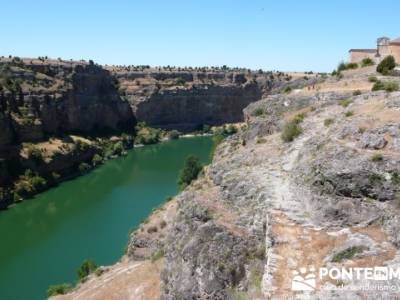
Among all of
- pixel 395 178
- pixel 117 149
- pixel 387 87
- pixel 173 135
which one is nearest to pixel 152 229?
pixel 387 87

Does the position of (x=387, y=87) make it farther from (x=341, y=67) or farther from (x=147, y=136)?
(x=147, y=136)

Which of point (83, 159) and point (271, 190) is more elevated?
point (271, 190)

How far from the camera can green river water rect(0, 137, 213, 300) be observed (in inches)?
1517

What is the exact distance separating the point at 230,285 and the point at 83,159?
63.4 metres

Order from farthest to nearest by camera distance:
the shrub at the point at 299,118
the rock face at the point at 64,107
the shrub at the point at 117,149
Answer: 1. the shrub at the point at 117,149
2. the rock face at the point at 64,107
3. the shrub at the point at 299,118

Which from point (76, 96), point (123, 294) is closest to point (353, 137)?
point (123, 294)

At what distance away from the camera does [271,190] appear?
62.2 feet

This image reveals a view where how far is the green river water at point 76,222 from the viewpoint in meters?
38.5

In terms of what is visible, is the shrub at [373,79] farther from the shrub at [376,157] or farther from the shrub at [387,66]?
the shrub at [376,157]

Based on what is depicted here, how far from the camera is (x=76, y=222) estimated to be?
5222cm

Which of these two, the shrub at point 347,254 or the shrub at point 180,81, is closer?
the shrub at point 347,254

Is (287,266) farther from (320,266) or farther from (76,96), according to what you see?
(76,96)

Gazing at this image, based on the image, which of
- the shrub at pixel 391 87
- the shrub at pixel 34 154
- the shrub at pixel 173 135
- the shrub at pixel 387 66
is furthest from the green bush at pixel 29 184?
the shrub at pixel 391 87

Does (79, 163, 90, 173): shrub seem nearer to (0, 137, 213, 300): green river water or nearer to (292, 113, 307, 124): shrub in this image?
(0, 137, 213, 300): green river water
